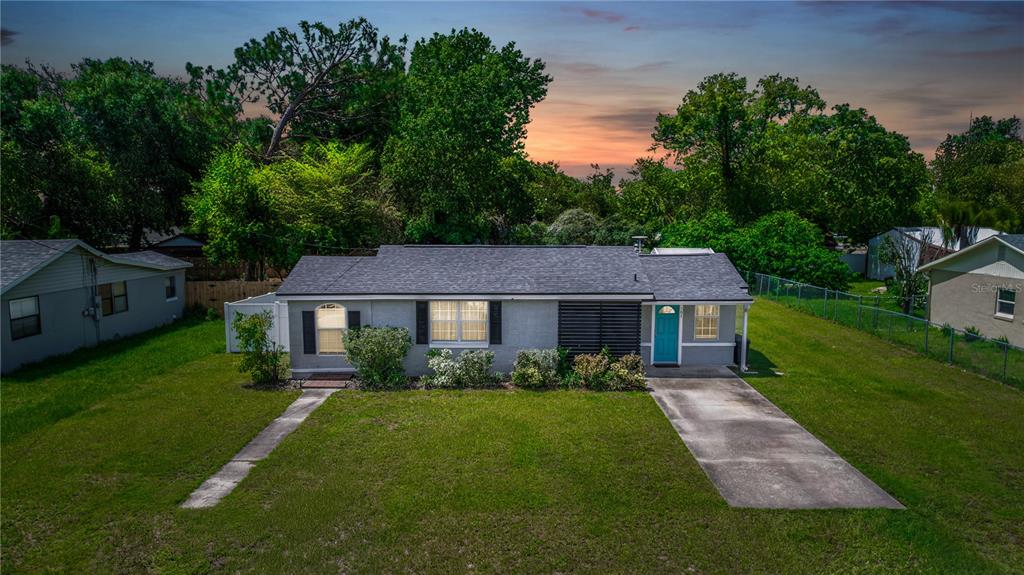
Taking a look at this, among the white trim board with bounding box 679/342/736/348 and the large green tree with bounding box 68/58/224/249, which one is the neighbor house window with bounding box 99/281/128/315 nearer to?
the large green tree with bounding box 68/58/224/249

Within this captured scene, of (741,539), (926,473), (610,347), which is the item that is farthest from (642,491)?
(610,347)

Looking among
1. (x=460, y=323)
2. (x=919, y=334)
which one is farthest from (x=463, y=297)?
(x=919, y=334)

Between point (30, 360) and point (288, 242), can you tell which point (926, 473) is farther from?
point (288, 242)

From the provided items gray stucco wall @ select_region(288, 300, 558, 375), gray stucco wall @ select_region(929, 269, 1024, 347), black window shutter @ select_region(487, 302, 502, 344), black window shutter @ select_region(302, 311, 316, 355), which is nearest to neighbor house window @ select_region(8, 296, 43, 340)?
gray stucco wall @ select_region(288, 300, 558, 375)

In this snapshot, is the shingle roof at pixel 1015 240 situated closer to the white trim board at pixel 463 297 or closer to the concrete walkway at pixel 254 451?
the white trim board at pixel 463 297

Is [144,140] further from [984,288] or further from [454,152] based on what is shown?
[984,288]
